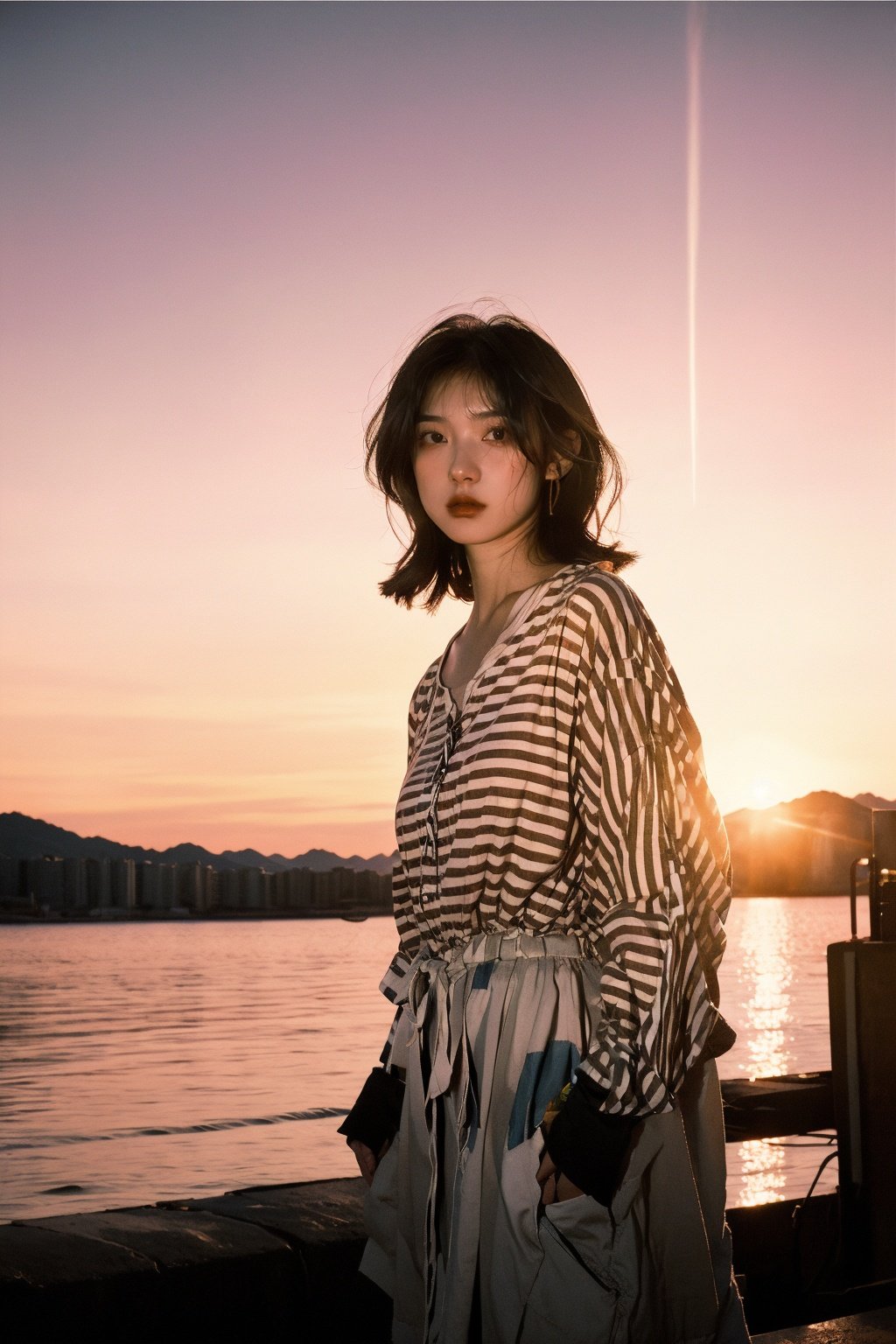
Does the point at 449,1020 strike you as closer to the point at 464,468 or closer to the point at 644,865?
the point at 644,865

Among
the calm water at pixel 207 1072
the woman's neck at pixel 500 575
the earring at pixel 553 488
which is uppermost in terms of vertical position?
the earring at pixel 553 488

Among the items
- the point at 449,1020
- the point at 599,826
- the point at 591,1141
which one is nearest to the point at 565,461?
the point at 599,826

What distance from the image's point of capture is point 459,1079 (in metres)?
1.56

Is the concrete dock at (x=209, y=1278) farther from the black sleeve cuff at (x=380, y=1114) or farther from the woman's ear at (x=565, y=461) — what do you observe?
the woman's ear at (x=565, y=461)

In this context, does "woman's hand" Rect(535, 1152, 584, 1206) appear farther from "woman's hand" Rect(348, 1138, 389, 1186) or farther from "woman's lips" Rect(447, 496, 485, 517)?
"woman's lips" Rect(447, 496, 485, 517)

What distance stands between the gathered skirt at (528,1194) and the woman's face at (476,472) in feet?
1.81

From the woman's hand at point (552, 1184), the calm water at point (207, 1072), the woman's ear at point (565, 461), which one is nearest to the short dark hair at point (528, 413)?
the woman's ear at point (565, 461)

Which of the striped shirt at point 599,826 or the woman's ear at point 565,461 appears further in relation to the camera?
the woman's ear at point 565,461

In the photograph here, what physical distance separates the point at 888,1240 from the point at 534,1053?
276 cm

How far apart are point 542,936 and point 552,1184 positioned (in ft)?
0.92

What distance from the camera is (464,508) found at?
5.92 feet

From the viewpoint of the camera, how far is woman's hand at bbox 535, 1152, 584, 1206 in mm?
1400

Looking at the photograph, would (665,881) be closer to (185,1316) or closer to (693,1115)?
(693,1115)

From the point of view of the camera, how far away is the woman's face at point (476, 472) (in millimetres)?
1788
